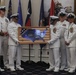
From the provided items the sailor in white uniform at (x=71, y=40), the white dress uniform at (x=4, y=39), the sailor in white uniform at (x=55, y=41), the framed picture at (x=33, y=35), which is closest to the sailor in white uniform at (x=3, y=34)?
the white dress uniform at (x=4, y=39)

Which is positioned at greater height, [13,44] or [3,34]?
[3,34]

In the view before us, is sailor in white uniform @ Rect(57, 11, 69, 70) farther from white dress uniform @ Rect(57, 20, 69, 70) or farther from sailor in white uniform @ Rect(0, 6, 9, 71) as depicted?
sailor in white uniform @ Rect(0, 6, 9, 71)

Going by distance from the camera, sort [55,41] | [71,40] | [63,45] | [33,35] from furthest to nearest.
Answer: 1. [33,35]
2. [63,45]
3. [55,41]
4. [71,40]

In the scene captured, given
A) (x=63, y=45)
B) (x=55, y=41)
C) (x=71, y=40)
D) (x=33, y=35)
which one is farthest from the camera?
(x=33, y=35)

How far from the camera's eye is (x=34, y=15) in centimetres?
879

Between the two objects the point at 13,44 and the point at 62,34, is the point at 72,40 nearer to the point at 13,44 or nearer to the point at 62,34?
the point at 62,34

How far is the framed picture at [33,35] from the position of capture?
24.3 ft

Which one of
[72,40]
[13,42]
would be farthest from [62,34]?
[13,42]

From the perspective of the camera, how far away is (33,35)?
24.6 feet

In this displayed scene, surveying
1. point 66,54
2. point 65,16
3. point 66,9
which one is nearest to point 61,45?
point 66,54

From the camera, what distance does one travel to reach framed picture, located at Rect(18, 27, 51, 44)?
7398mm

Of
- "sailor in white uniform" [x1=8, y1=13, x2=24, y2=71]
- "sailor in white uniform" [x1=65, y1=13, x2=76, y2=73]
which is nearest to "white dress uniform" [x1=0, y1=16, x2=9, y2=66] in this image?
"sailor in white uniform" [x1=8, y1=13, x2=24, y2=71]

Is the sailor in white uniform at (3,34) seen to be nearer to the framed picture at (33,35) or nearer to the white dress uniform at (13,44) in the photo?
the white dress uniform at (13,44)

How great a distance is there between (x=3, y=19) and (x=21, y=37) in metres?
0.70
